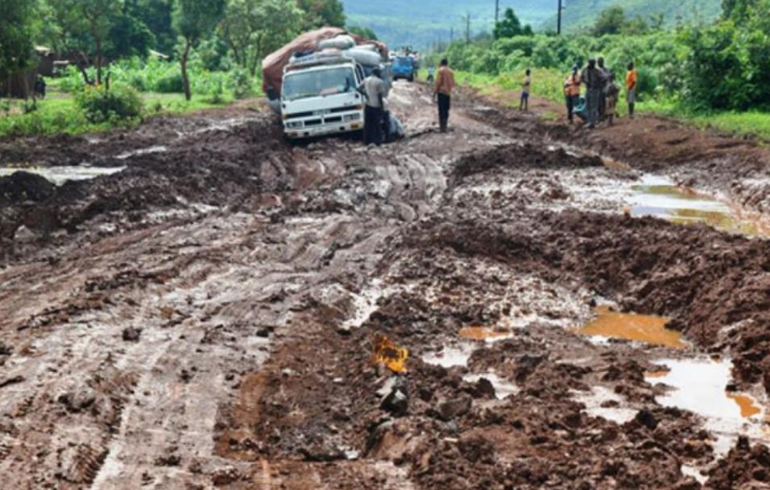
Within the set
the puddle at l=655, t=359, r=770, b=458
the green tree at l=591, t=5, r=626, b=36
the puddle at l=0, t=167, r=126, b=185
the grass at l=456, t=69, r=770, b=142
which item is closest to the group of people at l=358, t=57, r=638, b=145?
the grass at l=456, t=69, r=770, b=142

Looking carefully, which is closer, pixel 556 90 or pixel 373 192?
pixel 373 192

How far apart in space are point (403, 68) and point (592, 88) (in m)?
41.0

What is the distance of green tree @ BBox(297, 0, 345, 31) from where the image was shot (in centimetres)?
9032

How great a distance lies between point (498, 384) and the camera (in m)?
7.97

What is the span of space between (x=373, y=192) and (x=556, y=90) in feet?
90.6

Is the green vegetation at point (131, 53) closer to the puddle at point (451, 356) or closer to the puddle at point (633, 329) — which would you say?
the puddle at point (451, 356)

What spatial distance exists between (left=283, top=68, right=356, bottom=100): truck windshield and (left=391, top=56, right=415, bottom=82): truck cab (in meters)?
41.5

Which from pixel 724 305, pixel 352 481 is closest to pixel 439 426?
pixel 352 481

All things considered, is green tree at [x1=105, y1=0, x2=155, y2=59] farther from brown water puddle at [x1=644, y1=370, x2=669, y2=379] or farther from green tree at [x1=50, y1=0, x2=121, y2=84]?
brown water puddle at [x1=644, y1=370, x2=669, y2=379]

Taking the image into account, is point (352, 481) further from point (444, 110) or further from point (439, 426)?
point (444, 110)

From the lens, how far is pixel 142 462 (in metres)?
5.91

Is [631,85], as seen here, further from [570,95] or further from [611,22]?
[611,22]

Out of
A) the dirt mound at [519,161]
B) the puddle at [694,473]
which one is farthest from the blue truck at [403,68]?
the puddle at [694,473]

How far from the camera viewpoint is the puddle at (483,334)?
9.75 m
